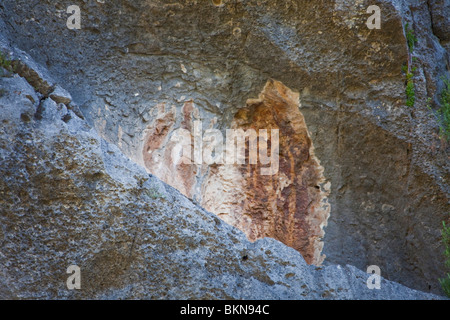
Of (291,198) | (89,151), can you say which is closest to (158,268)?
(89,151)

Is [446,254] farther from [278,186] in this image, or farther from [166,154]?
[166,154]

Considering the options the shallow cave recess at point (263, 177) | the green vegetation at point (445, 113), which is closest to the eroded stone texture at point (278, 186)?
the shallow cave recess at point (263, 177)
